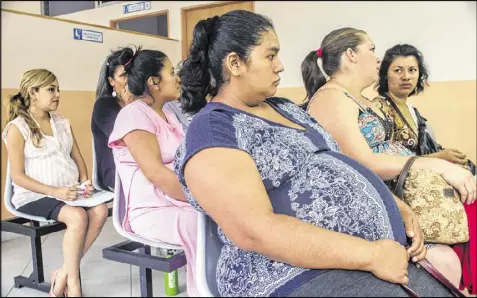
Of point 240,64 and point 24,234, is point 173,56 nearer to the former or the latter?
point 240,64

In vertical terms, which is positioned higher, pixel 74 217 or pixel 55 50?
pixel 55 50

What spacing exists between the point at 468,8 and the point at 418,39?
237 millimetres

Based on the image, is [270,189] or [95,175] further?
[95,175]

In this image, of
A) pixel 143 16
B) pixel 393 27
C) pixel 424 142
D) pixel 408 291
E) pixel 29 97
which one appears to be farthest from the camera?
pixel 393 27

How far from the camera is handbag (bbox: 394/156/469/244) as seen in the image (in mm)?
1066

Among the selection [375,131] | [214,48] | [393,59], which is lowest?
[375,131]

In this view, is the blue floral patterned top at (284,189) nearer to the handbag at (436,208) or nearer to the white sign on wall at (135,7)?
the handbag at (436,208)

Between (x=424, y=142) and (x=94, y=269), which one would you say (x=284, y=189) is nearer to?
(x=94, y=269)

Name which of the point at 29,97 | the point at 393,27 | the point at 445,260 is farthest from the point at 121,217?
the point at 393,27

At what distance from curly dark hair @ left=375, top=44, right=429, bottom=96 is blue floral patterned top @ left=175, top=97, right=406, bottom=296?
949 mm

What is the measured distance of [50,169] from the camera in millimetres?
1129

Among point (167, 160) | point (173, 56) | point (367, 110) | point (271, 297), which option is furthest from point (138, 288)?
point (367, 110)

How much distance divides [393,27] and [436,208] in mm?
1067

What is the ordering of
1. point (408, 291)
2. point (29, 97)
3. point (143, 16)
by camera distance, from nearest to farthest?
point (408, 291) < point (29, 97) < point (143, 16)
